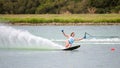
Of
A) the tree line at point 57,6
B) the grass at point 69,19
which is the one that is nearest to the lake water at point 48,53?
the grass at point 69,19

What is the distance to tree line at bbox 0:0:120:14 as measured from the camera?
86500 millimetres

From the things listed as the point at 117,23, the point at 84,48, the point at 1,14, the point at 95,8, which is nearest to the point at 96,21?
the point at 117,23

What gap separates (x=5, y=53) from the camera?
38031 millimetres

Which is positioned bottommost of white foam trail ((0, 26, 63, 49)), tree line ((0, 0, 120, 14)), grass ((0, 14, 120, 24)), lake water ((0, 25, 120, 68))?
grass ((0, 14, 120, 24))

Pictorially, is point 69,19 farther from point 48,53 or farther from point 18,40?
point 48,53

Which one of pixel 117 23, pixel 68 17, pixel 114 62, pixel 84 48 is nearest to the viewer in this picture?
pixel 114 62

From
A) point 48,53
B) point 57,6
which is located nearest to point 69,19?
point 57,6

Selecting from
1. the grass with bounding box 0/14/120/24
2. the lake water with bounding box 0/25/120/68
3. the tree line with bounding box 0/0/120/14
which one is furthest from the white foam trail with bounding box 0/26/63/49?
the tree line with bounding box 0/0/120/14

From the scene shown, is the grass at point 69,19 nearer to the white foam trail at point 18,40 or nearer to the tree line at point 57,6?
the tree line at point 57,6

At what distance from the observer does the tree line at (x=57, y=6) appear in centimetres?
8650

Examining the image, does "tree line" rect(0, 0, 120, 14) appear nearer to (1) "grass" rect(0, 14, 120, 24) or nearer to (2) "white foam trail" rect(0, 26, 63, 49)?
(1) "grass" rect(0, 14, 120, 24)

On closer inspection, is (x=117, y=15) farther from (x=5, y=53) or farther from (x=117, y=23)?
(x=5, y=53)

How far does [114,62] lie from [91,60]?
1.65 metres

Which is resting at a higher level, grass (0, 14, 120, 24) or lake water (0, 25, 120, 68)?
lake water (0, 25, 120, 68)
